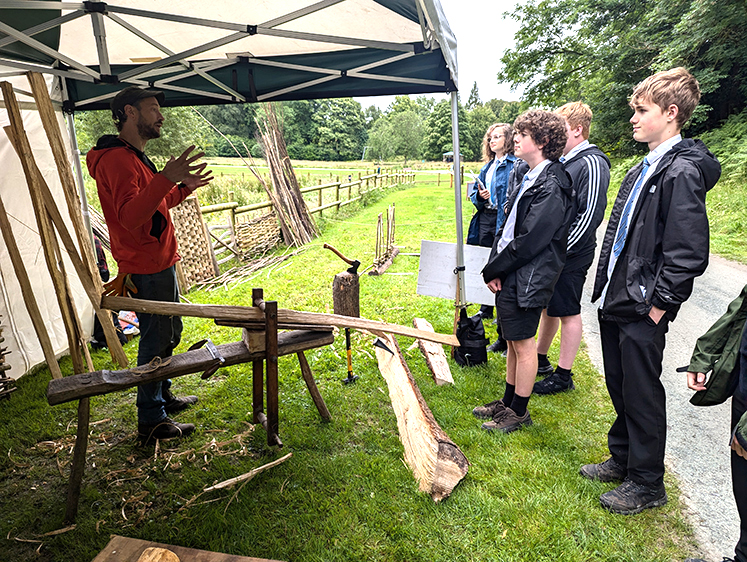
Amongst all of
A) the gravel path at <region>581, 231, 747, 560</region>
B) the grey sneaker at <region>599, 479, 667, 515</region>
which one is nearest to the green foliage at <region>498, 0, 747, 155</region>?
the gravel path at <region>581, 231, 747, 560</region>

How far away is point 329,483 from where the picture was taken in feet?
8.00

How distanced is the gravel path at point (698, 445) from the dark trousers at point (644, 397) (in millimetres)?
299

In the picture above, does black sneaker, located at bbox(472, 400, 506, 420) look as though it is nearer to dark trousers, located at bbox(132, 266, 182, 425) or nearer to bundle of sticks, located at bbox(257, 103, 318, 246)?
dark trousers, located at bbox(132, 266, 182, 425)

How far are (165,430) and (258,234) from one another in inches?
236

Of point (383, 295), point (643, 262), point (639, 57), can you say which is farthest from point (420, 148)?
point (643, 262)

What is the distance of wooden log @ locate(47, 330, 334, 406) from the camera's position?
1.95 metres

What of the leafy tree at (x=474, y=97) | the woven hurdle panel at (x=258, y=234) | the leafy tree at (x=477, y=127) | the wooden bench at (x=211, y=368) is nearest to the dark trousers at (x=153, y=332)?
the wooden bench at (x=211, y=368)

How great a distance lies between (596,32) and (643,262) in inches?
864

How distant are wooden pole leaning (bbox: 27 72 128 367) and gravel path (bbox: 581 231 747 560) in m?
4.07

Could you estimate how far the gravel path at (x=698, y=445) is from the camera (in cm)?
199

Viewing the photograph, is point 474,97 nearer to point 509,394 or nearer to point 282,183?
point 282,183

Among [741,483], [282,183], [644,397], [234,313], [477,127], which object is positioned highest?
[477,127]

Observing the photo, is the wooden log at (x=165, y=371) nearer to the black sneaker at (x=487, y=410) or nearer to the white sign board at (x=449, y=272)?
the black sneaker at (x=487, y=410)

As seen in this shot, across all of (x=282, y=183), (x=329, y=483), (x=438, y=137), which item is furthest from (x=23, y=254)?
(x=438, y=137)
